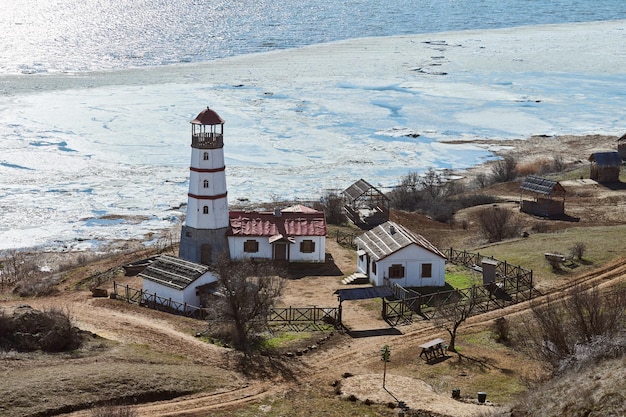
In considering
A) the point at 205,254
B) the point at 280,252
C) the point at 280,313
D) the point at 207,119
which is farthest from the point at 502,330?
the point at 207,119

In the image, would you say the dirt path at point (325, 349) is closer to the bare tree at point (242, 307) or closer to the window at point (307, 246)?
the bare tree at point (242, 307)

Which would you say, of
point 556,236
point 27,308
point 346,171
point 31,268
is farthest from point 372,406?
point 346,171

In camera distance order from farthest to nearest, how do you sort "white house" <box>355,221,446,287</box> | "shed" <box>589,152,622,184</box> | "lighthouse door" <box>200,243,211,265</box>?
"shed" <box>589,152,622,184</box> < "lighthouse door" <box>200,243,211,265</box> < "white house" <box>355,221,446,287</box>

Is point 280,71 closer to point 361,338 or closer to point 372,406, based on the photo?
point 361,338

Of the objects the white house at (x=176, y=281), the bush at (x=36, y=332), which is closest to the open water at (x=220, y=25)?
the white house at (x=176, y=281)

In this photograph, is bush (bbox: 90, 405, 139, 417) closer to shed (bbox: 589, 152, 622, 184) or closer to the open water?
shed (bbox: 589, 152, 622, 184)

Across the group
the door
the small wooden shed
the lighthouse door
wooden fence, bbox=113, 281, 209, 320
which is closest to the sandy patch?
wooden fence, bbox=113, 281, 209, 320

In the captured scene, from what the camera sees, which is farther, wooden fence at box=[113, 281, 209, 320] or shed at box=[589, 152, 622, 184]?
shed at box=[589, 152, 622, 184]
